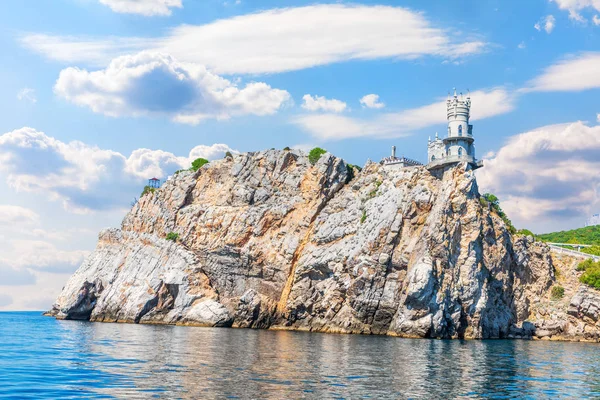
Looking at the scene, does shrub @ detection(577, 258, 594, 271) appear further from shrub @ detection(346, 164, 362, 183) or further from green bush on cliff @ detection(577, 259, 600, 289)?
shrub @ detection(346, 164, 362, 183)

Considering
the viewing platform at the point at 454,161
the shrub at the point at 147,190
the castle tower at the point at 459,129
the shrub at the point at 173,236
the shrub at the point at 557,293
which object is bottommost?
the shrub at the point at 557,293

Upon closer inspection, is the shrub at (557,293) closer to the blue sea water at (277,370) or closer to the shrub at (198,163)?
the blue sea water at (277,370)

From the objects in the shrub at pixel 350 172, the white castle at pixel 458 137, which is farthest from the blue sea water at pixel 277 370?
the white castle at pixel 458 137

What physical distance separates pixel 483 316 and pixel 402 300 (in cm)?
1247

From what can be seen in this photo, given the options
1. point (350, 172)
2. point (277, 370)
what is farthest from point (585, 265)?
point (277, 370)

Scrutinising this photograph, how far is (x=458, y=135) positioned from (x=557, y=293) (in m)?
31.9

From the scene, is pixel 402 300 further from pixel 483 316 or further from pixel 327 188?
pixel 327 188

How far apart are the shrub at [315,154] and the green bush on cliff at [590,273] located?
4585 centimetres

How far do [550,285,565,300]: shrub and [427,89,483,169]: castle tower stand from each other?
2574 centimetres

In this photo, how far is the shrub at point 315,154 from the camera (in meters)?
102

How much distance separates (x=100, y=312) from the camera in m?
98.6

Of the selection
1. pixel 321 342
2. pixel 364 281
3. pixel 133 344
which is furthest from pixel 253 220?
pixel 133 344

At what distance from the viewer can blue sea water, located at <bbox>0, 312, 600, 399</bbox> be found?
2992cm

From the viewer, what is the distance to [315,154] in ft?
340
